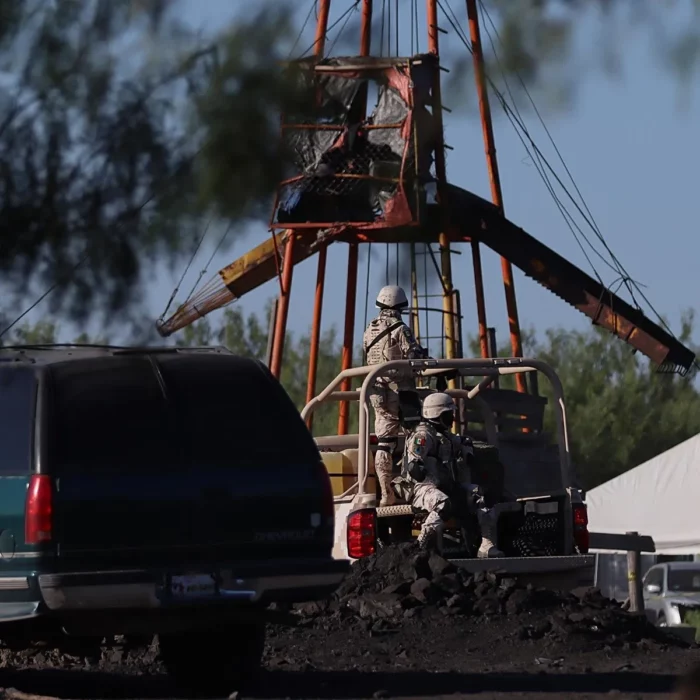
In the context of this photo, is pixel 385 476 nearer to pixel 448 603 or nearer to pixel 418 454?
pixel 418 454

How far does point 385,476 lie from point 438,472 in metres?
0.55

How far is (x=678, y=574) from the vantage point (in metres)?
31.1

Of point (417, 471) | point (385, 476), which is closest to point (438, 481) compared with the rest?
point (417, 471)

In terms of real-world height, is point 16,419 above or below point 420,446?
below

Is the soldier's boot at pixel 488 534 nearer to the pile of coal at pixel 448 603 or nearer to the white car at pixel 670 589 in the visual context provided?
the pile of coal at pixel 448 603

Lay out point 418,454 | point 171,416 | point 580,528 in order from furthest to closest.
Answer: point 580,528 → point 418,454 → point 171,416

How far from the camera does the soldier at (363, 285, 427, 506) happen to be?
13.5m

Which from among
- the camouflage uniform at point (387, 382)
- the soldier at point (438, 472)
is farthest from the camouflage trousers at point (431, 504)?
the camouflage uniform at point (387, 382)

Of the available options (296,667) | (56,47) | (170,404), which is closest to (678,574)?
(296,667)

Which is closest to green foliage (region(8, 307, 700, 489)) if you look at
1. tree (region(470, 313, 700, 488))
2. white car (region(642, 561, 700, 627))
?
tree (region(470, 313, 700, 488))

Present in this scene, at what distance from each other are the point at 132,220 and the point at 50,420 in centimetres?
166

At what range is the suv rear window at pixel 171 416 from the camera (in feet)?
31.0

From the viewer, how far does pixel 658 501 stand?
98.5 ft

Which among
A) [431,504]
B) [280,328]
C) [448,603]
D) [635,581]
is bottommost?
[448,603]
